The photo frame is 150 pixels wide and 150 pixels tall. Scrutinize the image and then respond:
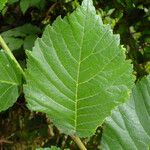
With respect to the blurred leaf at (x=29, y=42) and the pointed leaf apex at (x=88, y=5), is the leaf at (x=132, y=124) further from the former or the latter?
the blurred leaf at (x=29, y=42)

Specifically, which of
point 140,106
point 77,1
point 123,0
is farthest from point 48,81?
point 77,1

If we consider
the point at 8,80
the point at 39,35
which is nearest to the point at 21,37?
the point at 39,35

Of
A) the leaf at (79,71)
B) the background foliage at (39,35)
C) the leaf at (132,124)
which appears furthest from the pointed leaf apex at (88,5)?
the background foliage at (39,35)

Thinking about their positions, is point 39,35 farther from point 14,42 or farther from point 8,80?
point 8,80

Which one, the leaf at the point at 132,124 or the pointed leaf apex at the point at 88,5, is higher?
the pointed leaf apex at the point at 88,5

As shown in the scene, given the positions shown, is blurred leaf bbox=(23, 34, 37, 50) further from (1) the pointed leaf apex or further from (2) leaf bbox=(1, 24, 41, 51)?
(1) the pointed leaf apex
